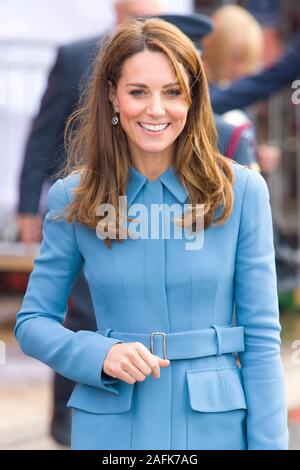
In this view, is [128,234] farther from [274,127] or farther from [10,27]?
[274,127]

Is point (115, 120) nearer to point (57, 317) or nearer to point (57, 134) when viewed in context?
point (57, 317)

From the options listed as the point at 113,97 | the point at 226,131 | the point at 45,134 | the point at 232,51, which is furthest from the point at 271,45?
the point at 113,97

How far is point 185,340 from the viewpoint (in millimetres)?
2291

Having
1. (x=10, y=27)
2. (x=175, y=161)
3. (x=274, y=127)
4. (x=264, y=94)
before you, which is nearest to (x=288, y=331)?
(x=274, y=127)

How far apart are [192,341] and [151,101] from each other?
538mm

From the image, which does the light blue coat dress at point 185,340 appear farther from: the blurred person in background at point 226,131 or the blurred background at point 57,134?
the blurred person in background at point 226,131

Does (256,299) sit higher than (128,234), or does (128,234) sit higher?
(128,234)

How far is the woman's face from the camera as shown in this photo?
7.62ft

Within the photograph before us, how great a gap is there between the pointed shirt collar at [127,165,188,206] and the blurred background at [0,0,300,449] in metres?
0.70

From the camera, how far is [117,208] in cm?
236

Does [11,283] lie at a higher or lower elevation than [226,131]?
lower

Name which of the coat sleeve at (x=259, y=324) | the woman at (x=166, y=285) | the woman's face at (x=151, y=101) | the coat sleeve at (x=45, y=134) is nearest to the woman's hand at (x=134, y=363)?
the woman at (x=166, y=285)

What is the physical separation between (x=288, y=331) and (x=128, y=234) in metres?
4.97

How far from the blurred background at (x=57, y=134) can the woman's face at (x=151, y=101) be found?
0.74 m
